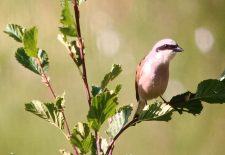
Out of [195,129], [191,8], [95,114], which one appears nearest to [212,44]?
[191,8]

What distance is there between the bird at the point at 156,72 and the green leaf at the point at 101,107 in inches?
23.1

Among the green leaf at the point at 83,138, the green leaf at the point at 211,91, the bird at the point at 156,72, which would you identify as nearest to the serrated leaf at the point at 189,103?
the green leaf at the point at 211,91

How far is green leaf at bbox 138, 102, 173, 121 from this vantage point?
0.69m

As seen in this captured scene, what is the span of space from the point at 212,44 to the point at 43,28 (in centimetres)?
70

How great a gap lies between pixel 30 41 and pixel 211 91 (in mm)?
253

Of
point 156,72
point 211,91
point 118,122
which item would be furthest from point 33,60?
point 156,72

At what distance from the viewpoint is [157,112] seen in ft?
2.29

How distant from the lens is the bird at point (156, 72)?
1.25m

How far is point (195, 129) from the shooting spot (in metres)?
1.99

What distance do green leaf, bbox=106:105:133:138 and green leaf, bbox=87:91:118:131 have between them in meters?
0.06

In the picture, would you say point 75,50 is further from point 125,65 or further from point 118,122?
point 125,65

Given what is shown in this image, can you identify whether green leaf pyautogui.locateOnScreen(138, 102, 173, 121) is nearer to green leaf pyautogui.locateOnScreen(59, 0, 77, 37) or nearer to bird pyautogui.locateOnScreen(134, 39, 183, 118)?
green leaf pyautogui.locateOnScreen(59, 0, 77, 37)

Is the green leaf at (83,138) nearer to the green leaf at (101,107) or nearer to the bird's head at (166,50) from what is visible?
the green leaf at (101,107)

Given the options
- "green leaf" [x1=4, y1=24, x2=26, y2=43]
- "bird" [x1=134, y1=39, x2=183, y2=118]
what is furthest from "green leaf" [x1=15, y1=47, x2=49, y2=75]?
"bird" [x1=134, y1=39, x2=183, y2=118]
